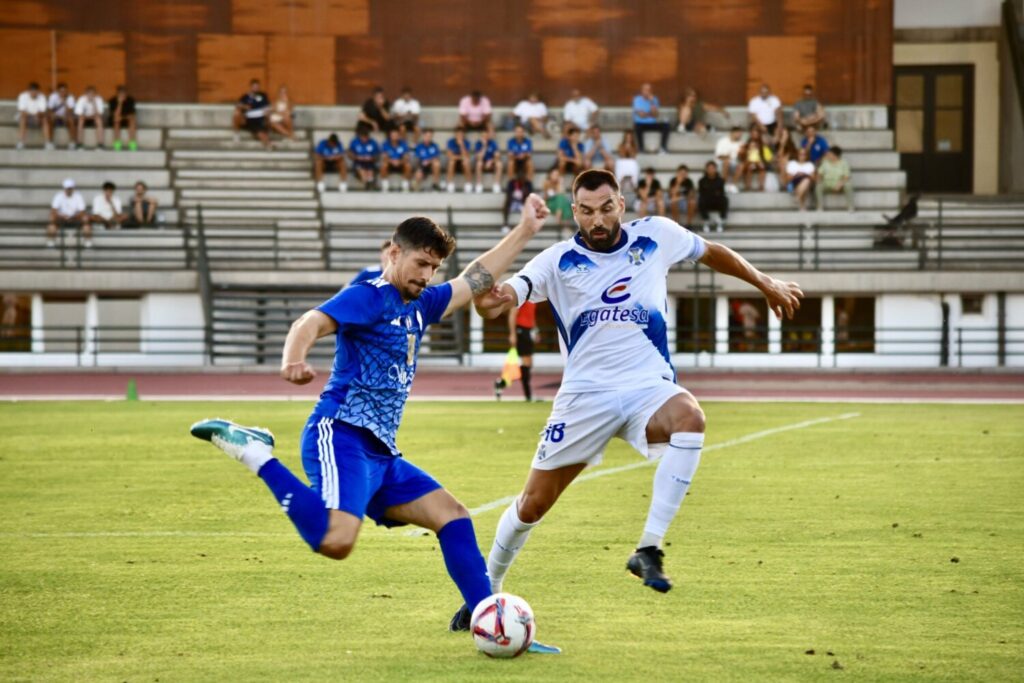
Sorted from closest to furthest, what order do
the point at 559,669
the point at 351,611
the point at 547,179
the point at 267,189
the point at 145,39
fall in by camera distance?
the point at 559,669 → the point at 351,611 → the point at 547,179 → the point at 267,189 → the point at 145,39

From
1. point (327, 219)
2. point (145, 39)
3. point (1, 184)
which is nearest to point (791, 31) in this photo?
point (327, 219)

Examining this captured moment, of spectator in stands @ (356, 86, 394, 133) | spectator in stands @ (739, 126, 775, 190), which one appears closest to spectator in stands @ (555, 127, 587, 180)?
spectator in stands @ (739, 126, 775, 190)

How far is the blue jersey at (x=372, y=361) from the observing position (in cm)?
731

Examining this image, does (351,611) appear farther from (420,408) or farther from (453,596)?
(420,408)

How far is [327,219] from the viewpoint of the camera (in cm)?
3753

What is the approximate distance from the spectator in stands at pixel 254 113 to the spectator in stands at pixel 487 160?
5.71m

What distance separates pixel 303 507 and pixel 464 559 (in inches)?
31.9

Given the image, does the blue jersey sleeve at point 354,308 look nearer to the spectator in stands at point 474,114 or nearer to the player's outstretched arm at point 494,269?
the player's outstretched arm at point 494,269

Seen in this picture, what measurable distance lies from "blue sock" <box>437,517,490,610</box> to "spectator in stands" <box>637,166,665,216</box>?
28.0 metres

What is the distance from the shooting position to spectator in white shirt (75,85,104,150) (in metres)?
38.7

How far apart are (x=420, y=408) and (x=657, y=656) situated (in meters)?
16.9

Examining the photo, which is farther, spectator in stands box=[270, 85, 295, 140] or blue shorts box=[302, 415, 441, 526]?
spectator in stands box=[270, 85, 295, 140]

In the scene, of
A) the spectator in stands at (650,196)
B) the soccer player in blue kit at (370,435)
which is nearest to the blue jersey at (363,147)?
the spectator in stands at (650,196)

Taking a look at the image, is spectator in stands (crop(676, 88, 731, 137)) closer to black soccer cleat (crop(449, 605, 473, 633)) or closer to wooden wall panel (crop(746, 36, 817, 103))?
wooden wall panel (crop(746, 36, 817, 103))
